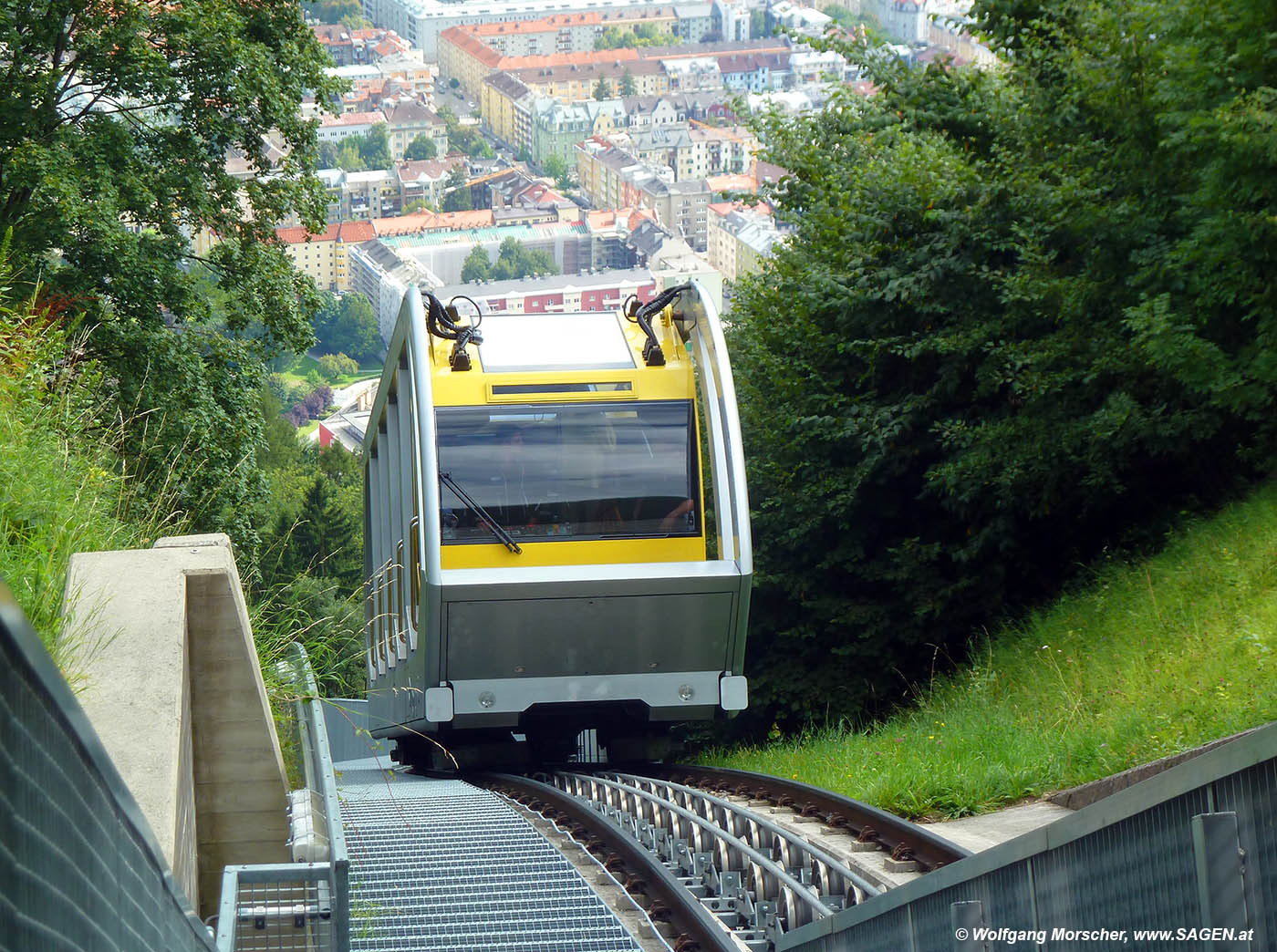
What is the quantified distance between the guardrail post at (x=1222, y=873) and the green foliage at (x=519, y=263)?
158 meters

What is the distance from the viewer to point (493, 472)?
31.4 feet

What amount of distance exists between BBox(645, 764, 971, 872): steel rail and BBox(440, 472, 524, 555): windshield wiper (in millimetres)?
2008

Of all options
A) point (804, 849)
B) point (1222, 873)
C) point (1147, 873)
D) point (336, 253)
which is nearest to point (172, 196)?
point (804, 849)

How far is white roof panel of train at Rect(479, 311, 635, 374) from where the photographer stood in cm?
992

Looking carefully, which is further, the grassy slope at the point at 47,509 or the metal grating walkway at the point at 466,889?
the grassy slope at the point at 47,509

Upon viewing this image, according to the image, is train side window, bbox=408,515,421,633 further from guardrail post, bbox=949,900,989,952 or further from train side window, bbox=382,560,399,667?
guardrail post, bbox=949,900,989,952

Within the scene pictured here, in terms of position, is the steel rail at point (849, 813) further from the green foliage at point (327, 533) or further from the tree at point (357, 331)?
the tree at point (357, 331)

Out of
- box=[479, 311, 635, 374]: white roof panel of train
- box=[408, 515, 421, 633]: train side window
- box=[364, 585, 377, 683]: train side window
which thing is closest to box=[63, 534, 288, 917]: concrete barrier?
box=[408, 515, 421, 633]: train side window

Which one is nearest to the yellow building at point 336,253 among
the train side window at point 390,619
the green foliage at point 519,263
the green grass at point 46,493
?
the green foliage at point 519,263

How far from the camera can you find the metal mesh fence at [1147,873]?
2.24 metres

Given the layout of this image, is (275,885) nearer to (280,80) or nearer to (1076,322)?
(1076,322)

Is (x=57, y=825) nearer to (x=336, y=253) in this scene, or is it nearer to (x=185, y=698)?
(x=185, y=698)

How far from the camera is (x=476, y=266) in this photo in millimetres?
154625

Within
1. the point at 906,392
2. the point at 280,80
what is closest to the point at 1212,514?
the point at 906,392
